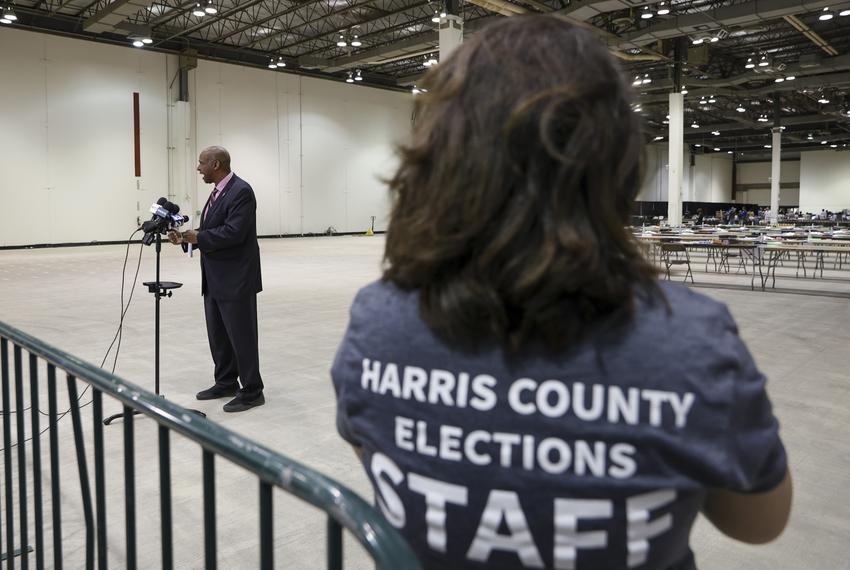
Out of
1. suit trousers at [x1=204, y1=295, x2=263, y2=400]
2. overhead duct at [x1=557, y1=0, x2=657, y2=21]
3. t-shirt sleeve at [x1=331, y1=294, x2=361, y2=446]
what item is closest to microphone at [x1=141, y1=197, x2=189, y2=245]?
suit trousers at [x1=204, y1=295, x2=263, y2=400]

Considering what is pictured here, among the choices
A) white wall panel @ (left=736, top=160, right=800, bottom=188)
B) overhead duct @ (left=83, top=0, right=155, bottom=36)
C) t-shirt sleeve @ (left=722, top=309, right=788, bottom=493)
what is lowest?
t-shirt sleeve @ (left=722, top=309, right=788, bottom=493)

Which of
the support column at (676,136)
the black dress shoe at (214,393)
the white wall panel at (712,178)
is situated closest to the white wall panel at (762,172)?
the white wall panel at (712,178)

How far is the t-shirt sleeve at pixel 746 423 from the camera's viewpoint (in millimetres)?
844

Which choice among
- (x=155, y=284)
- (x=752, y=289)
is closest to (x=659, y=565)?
(x=155, y=284)

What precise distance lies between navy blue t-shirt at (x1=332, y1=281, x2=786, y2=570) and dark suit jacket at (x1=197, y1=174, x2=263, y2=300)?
3766 mm

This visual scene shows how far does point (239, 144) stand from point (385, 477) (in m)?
24.3

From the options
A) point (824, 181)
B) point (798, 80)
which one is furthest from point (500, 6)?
point (824, 181)

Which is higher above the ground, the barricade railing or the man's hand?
the man's hand

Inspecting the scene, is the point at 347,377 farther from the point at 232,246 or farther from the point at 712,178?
the point at 712,178

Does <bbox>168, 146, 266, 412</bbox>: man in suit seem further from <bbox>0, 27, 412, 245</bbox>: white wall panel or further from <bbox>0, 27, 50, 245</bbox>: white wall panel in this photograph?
<bbox>0, 27, 50, 245</bbox>: white wall panel

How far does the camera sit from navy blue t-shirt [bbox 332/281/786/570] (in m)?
0.84

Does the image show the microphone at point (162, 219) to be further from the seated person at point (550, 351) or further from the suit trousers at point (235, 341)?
the seated person at point (550, 351)

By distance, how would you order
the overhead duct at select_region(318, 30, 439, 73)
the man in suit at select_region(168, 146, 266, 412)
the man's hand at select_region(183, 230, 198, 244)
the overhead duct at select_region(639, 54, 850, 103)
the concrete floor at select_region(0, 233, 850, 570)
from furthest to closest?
the overhead duct at select_region(639, 54, 850, 103)
the overhead duct at select_region(318, 30, 439, 73)
the man in suit at select_region(168, 146, 266, 412)
the man's hand at select_region(183, 230, 198, 244)
the concrete floor at select_region(0, 233, 850, 570)

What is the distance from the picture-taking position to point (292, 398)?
16.5 feet
